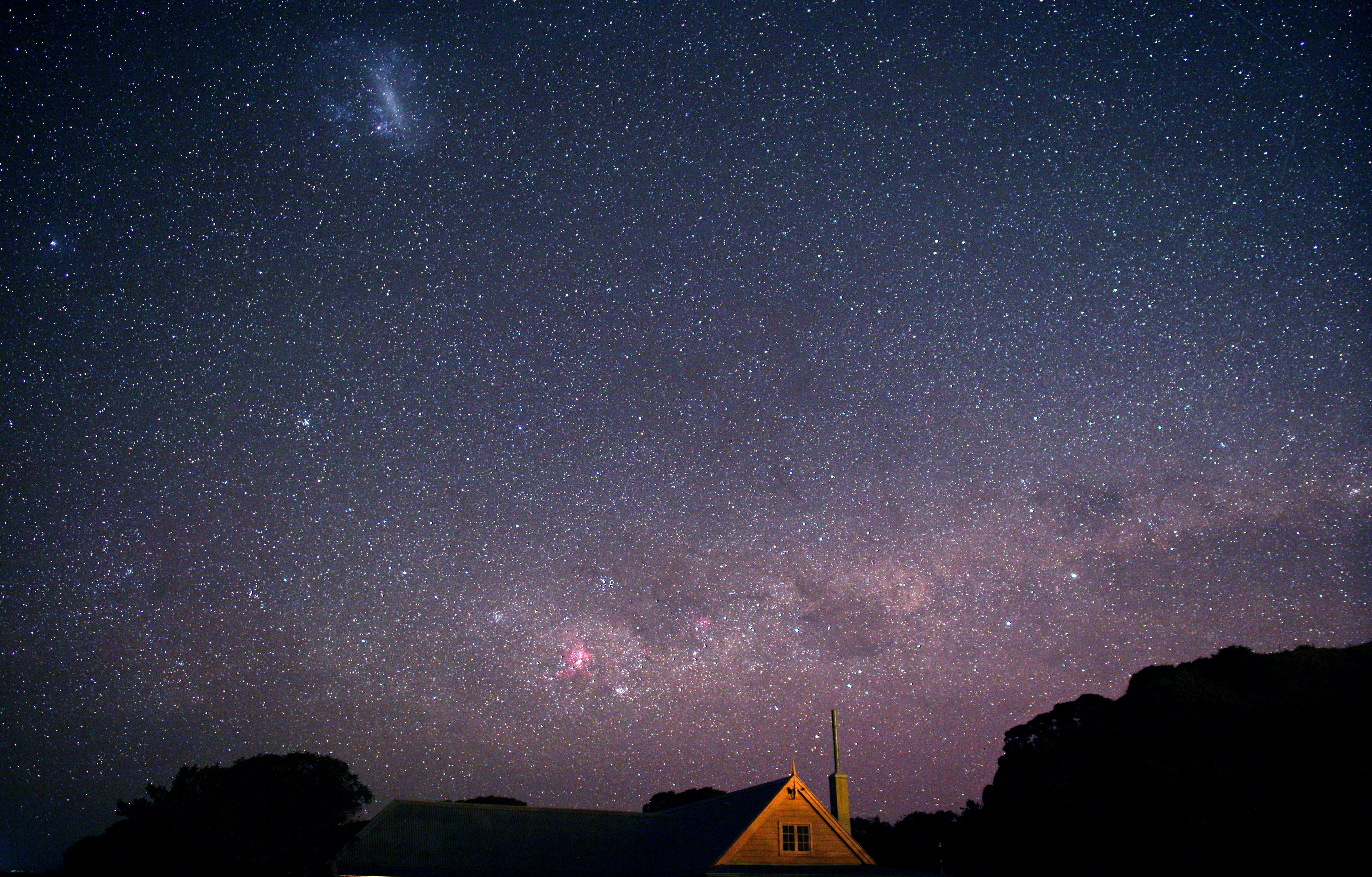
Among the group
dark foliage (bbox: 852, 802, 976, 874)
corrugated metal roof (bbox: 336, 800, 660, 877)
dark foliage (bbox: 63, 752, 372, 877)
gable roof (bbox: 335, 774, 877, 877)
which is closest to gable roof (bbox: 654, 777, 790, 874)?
gable roof (bbox: 335, 774, 877, 877)

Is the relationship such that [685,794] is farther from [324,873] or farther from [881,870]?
[881,870]

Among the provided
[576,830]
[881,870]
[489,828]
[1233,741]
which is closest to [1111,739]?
[1233,741]

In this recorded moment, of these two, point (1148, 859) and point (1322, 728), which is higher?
point (1322, 728)

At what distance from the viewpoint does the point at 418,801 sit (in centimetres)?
3466

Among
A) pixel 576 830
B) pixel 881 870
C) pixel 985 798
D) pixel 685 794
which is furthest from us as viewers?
pixel 685 794

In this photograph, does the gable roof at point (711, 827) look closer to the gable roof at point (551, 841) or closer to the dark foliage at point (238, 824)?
the gable roof at point (551, 841)

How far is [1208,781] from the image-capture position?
3725 cm

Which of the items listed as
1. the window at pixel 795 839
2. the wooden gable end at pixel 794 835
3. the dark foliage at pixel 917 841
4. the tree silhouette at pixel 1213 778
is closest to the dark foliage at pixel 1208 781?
the tree silhouette at pixel 1213 778

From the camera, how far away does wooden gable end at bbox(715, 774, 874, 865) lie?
3284 centimetres

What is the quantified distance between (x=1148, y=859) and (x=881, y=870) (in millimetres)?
12612

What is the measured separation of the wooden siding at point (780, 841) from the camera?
107 ft

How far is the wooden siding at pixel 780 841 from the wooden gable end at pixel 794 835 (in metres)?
0.01

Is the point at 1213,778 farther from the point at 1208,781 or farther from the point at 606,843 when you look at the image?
the point at 606,843

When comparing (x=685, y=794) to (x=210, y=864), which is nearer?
(x=210, y=864)
